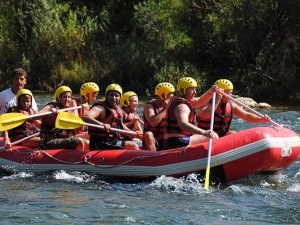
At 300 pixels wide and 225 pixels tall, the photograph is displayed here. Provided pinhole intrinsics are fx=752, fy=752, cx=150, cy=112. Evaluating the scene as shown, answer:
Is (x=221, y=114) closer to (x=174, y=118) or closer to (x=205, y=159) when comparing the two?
(x=174, y=118)

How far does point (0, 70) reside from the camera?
25969 millimetres

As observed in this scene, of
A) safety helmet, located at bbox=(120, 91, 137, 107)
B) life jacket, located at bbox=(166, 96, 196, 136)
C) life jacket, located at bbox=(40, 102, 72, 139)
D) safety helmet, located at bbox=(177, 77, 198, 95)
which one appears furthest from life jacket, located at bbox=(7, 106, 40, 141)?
safety helmet, located at bbox=(177, 77, 198, 95)

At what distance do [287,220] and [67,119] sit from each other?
11.4 ft

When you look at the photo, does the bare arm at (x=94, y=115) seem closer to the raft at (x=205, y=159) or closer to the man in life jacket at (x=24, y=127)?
the raft at (x=205, y=159)

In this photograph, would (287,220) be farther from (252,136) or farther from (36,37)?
(36,37)

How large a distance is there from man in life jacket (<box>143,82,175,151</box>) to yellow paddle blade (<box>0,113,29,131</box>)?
5.25 ft

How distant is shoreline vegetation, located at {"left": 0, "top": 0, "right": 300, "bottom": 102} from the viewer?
75.8 feet

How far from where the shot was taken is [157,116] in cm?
969

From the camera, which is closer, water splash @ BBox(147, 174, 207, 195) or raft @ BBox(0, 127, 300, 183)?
water splash @ BBox(147, 174, 207, 195)

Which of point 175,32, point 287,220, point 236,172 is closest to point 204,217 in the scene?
point 287,220

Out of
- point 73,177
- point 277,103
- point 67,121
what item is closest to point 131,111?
point 67,121

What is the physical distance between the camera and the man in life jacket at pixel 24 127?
10256 mm

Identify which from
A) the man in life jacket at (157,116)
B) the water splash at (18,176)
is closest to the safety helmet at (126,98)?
the man in life jacket at (157,116)

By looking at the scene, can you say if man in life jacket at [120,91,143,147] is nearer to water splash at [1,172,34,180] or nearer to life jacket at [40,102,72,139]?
life jacket at [40,102,72,139]
